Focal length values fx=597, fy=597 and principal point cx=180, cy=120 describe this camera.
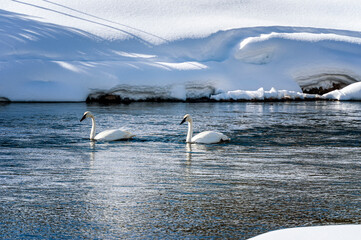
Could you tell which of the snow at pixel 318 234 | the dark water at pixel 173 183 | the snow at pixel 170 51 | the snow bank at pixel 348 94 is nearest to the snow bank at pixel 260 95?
the snow at pixel 170 51

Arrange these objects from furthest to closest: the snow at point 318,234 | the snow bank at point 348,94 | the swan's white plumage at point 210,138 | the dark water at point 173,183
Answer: the snow bank at point 348,94, the swan's white plumage at point 210,138, the dark water at point 173,183, the snow at point 318,234

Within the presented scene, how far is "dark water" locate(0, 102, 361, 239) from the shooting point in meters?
6.98

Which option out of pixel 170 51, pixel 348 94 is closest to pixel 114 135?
pixel 348 94

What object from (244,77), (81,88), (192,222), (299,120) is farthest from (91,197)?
(244,77)

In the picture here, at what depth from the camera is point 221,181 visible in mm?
9336

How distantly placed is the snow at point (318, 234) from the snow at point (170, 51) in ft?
83.6

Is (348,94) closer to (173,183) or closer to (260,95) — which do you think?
(260,95)

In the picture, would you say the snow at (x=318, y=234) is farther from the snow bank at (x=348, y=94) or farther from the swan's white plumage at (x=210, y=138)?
the snow bank at (x=348, y=94)

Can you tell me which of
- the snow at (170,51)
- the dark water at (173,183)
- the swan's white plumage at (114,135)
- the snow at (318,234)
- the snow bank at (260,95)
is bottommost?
the dark water at (173,183)

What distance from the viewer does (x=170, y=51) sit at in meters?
35.7

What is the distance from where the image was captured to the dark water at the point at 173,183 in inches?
275

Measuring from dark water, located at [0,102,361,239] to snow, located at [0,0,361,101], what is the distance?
1369 cm

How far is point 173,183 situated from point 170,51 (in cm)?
2696

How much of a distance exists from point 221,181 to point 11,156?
4873 mm
